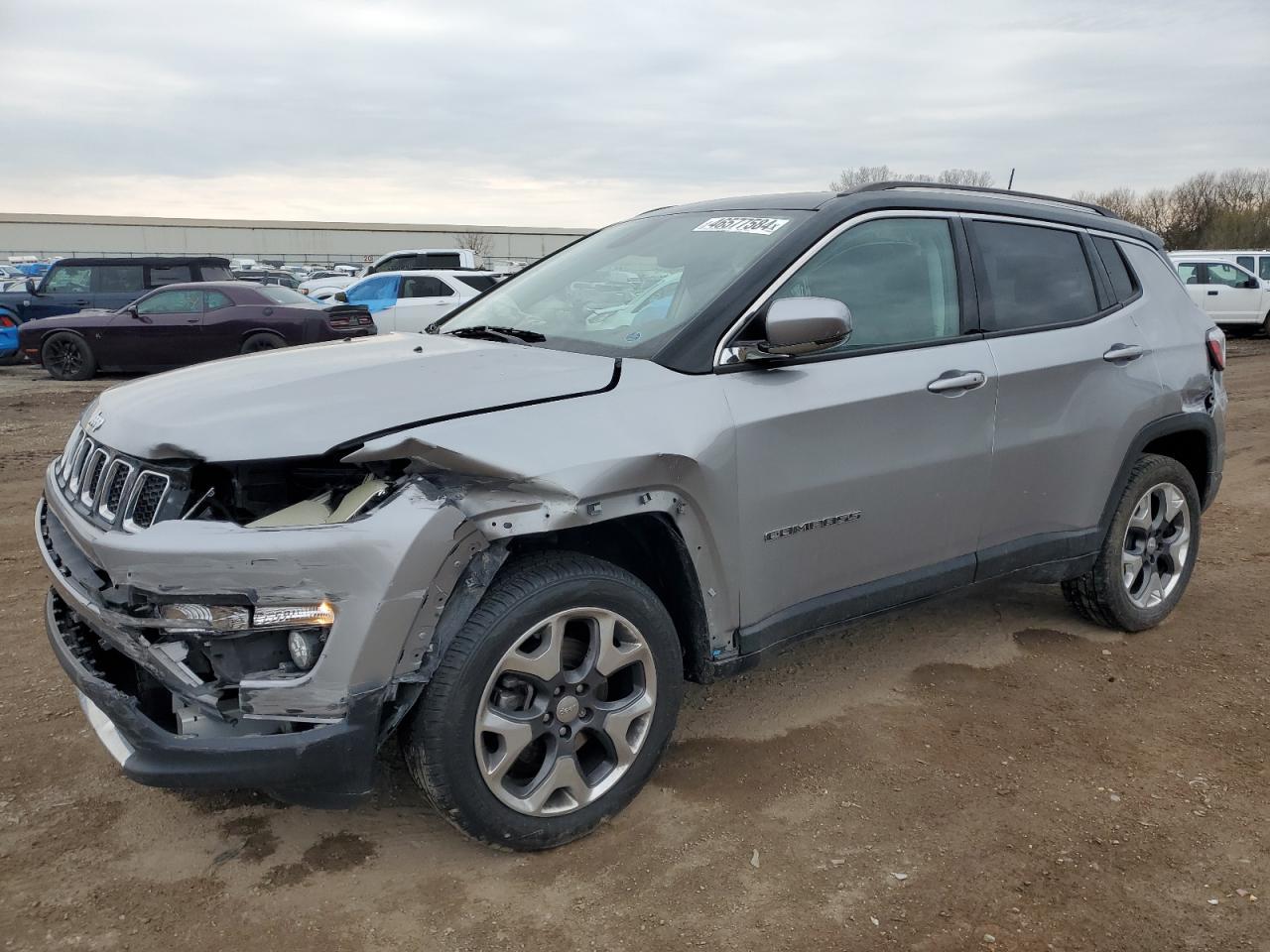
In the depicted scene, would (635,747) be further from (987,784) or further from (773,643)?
(987,784)

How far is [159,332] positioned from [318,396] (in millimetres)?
12825

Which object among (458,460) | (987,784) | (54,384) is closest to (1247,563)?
(987,784)

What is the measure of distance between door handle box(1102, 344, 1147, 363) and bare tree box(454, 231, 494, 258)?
70.3 m

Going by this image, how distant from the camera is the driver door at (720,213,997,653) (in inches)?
120

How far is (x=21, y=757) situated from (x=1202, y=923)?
11.8ft

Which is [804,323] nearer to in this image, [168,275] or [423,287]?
[423,287]

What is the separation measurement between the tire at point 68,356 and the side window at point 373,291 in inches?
156

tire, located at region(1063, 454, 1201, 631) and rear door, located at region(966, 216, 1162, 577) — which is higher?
rear door, located at region(966, 216, 1162, 577)

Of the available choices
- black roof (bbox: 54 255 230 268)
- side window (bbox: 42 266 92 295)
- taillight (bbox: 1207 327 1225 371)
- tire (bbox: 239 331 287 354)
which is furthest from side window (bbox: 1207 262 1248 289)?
side window (bbox: 42 266 92 295)

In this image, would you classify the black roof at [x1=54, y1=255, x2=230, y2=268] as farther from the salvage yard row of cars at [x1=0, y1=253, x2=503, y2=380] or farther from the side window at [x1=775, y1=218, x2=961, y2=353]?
the side window at [x1=775, y1=218, x2=961, y2=353]

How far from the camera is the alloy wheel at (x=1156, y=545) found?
14.5 feet

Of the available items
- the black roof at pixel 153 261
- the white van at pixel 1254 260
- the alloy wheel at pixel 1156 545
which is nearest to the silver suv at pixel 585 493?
the alloy wheel at pixel 1156 545

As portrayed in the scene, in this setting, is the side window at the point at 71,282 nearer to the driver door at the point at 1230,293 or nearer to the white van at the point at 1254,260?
the white van at the point at 1254,260

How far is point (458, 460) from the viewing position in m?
2.45
